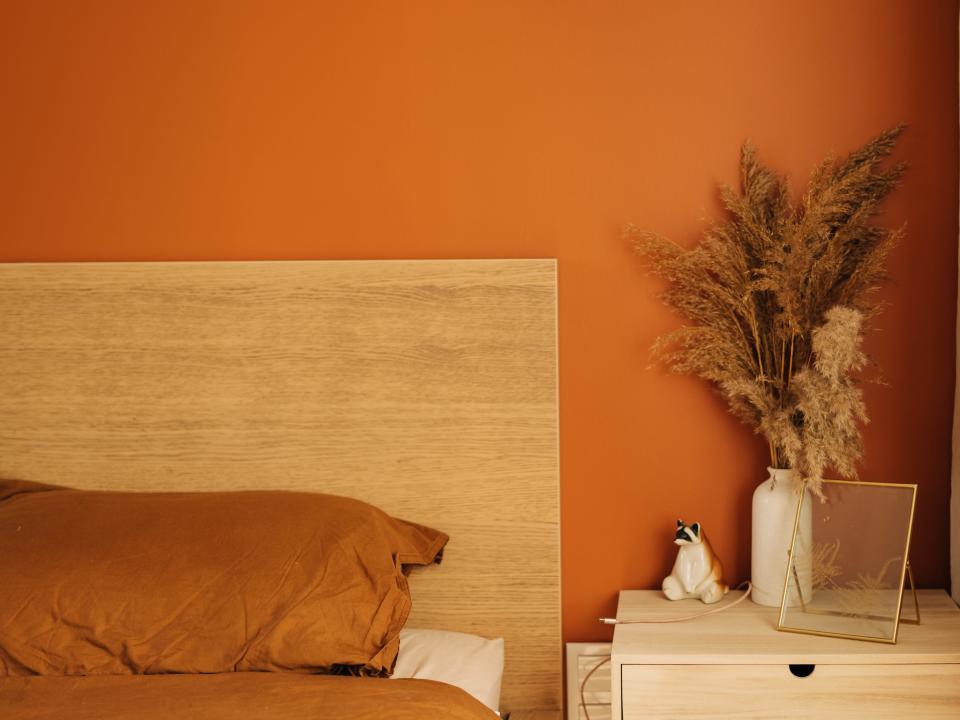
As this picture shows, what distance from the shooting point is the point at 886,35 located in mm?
1926

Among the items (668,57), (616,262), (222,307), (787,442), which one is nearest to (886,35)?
(668,57)

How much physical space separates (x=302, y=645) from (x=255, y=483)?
1.85 ft

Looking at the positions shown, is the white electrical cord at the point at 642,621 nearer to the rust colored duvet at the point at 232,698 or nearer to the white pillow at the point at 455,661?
the white pillow at the point at 455,661

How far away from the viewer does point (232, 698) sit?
1.39 metres

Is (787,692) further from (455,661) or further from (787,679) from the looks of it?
(455,661)

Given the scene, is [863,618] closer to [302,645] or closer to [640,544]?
[640,544]

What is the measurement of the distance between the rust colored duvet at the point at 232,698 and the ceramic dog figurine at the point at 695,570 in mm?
580

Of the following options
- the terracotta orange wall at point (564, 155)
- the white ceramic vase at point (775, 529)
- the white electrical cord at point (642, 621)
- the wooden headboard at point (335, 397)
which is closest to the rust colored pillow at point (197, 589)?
the wooden headboard at point (335, 397)

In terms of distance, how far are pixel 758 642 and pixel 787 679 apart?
0.26 ft

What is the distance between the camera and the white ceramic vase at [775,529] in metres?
1.78

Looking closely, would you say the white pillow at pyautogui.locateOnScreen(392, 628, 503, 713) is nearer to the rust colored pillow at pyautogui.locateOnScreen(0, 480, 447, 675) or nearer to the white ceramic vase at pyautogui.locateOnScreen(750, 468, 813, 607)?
the rust colored pillow at pyautogui.locateOnScreen(0, 480, 447, 675)

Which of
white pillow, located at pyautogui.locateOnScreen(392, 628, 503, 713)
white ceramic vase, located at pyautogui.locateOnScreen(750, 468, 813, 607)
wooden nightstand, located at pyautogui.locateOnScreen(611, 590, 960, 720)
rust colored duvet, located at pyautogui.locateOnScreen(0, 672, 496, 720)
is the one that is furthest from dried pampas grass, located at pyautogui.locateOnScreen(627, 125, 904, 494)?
rust colored duvet, located at pyautogui.locateOnScreen(0, 672, 496, 720)

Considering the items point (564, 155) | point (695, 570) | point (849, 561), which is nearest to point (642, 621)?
point (695, 570)

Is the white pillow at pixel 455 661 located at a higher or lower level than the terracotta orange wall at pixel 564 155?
lower
